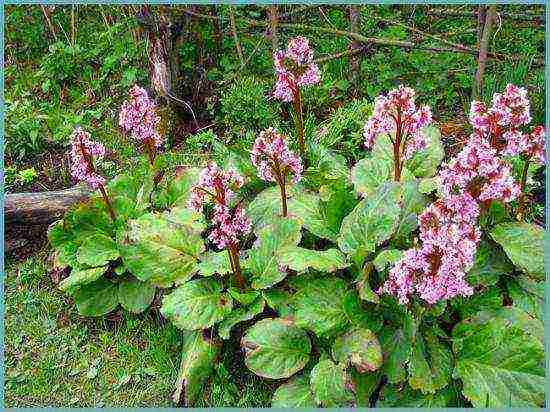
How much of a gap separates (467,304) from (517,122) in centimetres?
92

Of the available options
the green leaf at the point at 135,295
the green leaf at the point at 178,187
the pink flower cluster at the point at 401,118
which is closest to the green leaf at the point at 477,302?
the pink flower cluster at the point at 401,118

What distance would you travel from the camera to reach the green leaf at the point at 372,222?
3.23 meters

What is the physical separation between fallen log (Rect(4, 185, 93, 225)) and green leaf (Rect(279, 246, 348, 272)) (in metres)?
1.81

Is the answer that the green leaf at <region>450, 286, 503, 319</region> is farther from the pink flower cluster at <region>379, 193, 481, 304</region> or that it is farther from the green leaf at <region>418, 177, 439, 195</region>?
the green leaf at <region>418, 177, 439, 195</region>

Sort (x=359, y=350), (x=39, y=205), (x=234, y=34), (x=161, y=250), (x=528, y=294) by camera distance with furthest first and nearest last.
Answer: (x=234, y=34), (x=39, y=205), (x=161, y=250), (x=528, y=294), (x=359, y=350)

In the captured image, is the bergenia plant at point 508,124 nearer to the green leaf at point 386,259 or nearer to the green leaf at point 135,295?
the green leaf at point 386,259

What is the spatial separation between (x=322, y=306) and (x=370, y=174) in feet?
3.12

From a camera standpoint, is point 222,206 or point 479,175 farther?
point 222,206

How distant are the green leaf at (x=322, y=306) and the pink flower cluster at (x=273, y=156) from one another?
60 centimetres

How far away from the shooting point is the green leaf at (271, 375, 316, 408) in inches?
120

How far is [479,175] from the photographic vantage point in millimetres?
A: 2926

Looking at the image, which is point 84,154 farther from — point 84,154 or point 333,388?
point 333,388

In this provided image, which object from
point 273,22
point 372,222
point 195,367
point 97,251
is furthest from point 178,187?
point 273,22

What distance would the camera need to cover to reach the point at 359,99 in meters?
5.14
